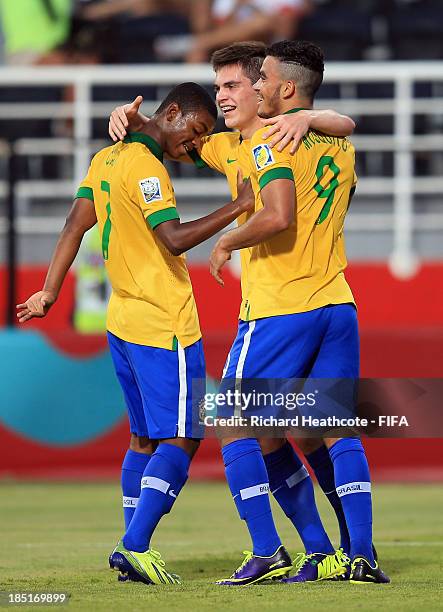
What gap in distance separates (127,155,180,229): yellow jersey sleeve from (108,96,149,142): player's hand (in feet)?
0.89

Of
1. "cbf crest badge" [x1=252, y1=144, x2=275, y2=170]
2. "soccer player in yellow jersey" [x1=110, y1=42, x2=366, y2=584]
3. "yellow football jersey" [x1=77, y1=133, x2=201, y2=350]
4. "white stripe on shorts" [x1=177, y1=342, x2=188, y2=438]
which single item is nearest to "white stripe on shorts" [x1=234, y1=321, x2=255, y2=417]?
"soccer player in yellow jersey" [x1=110, y1=42, x2=366, y2=584]

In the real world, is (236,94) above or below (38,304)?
above

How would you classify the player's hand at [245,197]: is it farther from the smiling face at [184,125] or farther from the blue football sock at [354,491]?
the blue football sock at [354,491]

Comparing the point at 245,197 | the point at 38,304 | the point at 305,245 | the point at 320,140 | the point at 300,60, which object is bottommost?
the point at 38,304

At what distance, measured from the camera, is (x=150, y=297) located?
232 inches

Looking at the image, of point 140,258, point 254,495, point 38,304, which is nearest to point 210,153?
point 140,258

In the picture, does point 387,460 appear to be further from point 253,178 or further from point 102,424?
point 253,178

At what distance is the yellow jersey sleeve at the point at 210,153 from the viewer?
6.17 m

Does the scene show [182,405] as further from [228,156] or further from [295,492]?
[228,156]

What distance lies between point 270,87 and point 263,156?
36 cm

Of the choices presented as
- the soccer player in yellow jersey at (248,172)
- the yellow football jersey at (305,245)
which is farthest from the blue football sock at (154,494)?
the yellow football jersey at (305,245)

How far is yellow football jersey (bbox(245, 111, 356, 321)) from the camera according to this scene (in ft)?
18.2

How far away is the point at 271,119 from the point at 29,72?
7168 millimetres

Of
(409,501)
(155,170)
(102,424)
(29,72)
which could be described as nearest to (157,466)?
(155,170)
